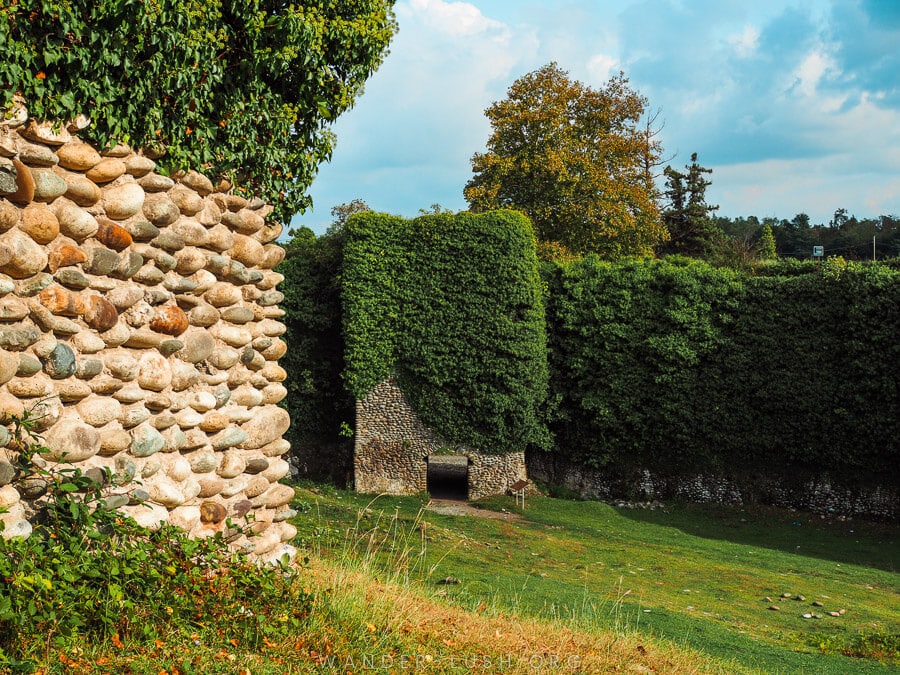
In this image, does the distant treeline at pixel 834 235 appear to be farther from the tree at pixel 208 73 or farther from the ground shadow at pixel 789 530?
the tree at pixel 208 73

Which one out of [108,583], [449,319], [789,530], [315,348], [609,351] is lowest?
[789,530]

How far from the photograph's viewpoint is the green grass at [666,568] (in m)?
8.29

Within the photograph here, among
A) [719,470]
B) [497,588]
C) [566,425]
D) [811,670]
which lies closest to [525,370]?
[566,425]

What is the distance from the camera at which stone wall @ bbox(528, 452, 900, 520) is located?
65.9ft

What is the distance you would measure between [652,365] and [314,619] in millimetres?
17701

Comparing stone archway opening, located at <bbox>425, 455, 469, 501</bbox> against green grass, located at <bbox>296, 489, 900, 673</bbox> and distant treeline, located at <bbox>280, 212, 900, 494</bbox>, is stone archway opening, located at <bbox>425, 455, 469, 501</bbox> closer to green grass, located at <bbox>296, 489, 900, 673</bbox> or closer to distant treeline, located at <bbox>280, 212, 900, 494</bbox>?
distant treeline, located at <bbox>280, 212, 900, 494</bbox>

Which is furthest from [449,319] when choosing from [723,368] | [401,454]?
[723,368]

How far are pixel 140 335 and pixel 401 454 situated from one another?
16.1 metres

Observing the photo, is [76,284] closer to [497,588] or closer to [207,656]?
A: [207,656]

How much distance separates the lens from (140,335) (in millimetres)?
5000

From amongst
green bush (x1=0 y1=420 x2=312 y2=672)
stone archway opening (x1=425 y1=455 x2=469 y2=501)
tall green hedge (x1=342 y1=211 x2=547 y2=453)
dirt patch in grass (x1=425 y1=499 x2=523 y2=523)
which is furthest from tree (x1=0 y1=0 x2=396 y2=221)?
stone archway opening (x1=425 y1=455 x2=469 y2=501)

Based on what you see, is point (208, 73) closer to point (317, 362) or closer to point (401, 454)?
point (401, 454)

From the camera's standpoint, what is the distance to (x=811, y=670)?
7871mm

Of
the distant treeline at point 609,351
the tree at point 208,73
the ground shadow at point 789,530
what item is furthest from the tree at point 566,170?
the tree at point 208,73
